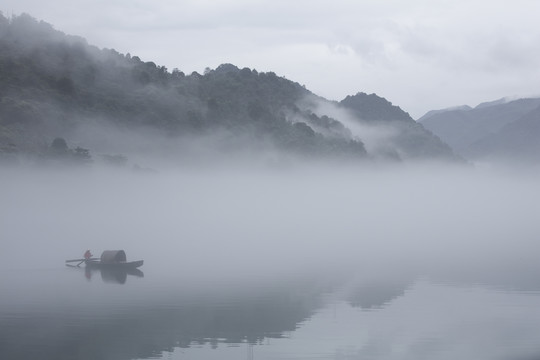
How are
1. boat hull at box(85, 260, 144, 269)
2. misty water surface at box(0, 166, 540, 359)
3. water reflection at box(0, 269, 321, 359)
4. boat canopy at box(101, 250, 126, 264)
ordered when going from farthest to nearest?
boat canopy at box(101, 250, 126, 264), boat hull at box(85, 260, 144, 269), misty water surface at box(0, 166, 540, 359), water reflection at box(0, 269, 321, 359)

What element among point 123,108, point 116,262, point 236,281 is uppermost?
point 123,108

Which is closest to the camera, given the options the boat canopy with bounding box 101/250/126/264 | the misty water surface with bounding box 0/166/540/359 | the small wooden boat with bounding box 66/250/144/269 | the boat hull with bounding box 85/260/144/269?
the misty water surface with bounding box 0/166/540/359

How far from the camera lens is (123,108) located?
160000 mm

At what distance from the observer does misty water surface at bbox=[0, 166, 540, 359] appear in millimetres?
35188

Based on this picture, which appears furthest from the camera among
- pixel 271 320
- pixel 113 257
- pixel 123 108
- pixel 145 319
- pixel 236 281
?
pixel 123 108

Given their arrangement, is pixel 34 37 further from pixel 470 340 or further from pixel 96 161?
pixel 470 340

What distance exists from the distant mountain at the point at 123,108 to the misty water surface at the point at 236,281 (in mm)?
11353

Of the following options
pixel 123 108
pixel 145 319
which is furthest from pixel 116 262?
pixel 123 108

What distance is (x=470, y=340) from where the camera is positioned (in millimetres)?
35688

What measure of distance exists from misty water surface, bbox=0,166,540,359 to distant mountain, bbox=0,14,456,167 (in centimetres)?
1135

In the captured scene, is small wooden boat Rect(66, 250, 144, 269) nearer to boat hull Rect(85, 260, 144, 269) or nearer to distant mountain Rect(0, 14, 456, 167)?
boat hull Rect(85, 260, 144, 269)

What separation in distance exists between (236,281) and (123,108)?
349 ft

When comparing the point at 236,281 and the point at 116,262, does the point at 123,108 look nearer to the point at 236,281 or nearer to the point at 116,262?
the point at 116,262

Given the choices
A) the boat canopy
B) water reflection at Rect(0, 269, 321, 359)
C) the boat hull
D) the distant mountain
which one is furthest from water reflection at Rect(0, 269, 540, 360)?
the distant mountain
